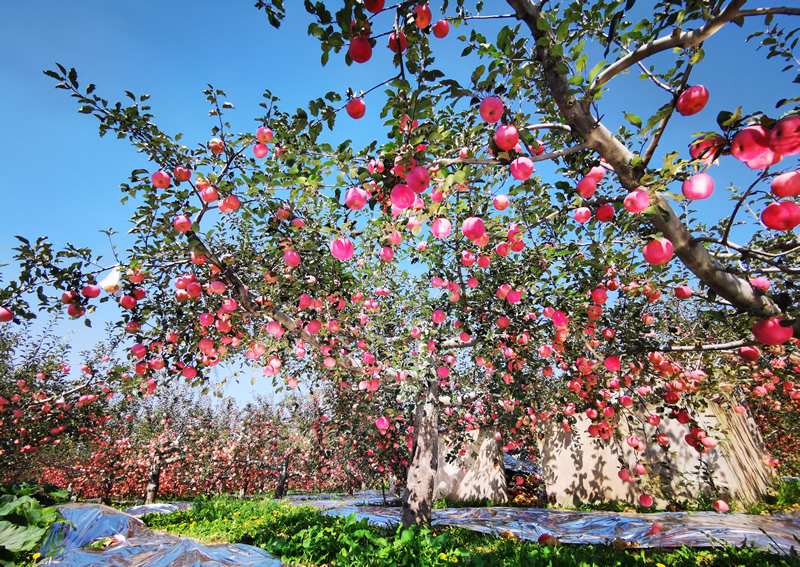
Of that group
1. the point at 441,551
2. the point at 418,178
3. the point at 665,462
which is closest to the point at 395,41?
the point at 418,178

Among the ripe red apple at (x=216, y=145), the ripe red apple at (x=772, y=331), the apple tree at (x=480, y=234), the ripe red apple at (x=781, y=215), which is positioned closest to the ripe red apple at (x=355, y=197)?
the apple tree at (x=480, y=234)

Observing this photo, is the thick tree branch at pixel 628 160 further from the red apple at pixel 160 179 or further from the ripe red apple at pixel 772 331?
the red apple at pixel 160 179

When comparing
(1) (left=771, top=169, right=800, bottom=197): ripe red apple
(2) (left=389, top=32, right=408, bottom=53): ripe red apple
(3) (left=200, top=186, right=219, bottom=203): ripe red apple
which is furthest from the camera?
(3) (left=200, top=186, right=219, bottom=203): ripe red apple

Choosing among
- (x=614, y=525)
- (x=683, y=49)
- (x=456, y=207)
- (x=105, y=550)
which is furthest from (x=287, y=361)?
(x=614, y=525)

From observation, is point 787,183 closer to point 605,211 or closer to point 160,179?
point 605,211

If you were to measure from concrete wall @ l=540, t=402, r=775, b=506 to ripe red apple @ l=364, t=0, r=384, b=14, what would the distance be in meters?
8.09

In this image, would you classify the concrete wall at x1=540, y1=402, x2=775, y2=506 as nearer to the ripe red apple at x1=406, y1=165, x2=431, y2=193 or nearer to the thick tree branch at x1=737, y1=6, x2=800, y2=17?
the thick tree branch at x1=737, y1=6, x2=800, y2=17

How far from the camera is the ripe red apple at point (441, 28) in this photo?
2051mm

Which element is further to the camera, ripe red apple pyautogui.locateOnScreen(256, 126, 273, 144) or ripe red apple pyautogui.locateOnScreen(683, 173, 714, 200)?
ripe red apple pyautogui.locateOnScreen(256, 126, 273, 144)

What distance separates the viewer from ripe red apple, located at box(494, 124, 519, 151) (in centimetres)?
190

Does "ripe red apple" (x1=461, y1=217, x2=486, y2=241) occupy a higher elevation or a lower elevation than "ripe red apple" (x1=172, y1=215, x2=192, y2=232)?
lower

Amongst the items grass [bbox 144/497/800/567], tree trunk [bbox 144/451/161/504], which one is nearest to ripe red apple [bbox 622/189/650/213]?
grass [bbox 144/497/800/567]

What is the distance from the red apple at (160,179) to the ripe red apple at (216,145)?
535 mm

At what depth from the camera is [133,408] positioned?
55.9 ft
